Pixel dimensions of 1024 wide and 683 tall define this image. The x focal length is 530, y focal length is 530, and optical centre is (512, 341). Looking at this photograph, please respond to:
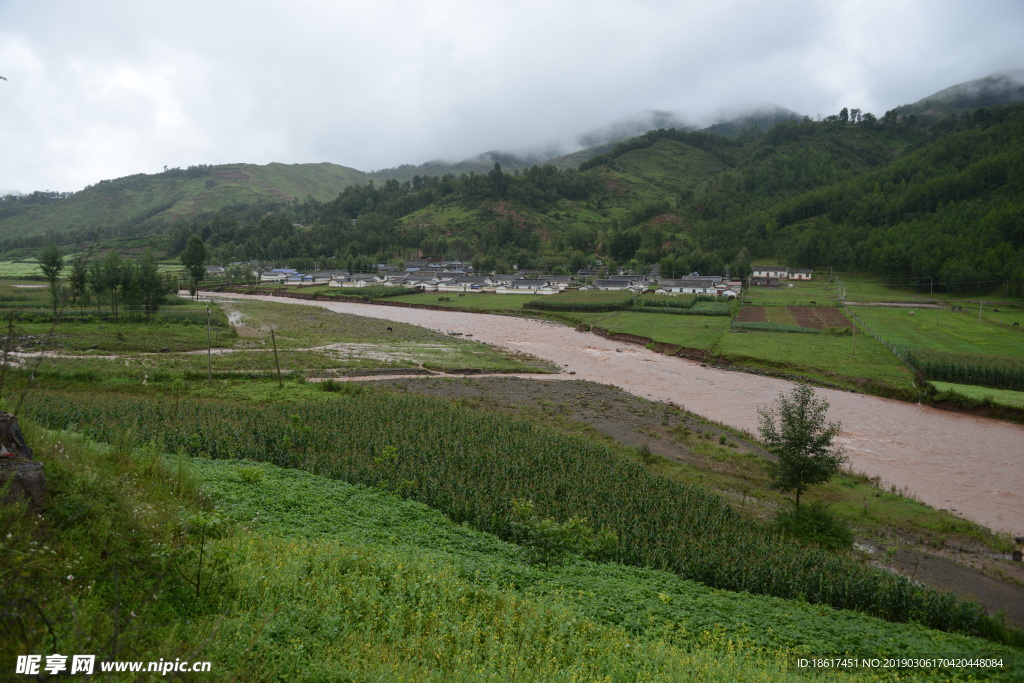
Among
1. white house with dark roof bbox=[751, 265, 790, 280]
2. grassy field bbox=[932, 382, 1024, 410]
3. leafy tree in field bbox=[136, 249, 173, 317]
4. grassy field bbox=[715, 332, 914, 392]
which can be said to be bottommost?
grassy field bbox=[932, 382, 1024, 410]

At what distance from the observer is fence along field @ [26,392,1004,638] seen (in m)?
12.0

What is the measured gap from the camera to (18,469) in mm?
6457

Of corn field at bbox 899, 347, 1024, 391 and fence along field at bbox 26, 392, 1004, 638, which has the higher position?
corn field at bbox 899, 347, 1024, 391

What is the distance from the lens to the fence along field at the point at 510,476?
12.0m

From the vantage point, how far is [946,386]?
33.3 metres

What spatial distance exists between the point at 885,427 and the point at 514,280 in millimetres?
77588

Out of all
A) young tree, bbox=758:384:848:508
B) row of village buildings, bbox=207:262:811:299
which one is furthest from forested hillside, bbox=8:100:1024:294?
young tree, bbox=758:384:848:508

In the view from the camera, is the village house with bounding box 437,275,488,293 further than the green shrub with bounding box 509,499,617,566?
Yes

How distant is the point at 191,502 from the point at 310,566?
11.7ft

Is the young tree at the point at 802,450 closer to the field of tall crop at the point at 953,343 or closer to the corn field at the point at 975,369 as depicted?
the corn field at the point at 975,369

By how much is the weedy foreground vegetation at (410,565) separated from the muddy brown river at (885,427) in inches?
395

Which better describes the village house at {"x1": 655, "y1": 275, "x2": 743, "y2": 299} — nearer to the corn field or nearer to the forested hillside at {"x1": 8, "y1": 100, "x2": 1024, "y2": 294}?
the forested hillside at {"x1": 8, "y1": 100, "x2": 1024, "y2": 294}

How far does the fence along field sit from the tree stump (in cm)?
532

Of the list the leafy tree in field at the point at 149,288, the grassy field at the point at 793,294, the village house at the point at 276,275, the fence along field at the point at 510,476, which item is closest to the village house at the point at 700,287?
the grassy field at the point at 793,294
